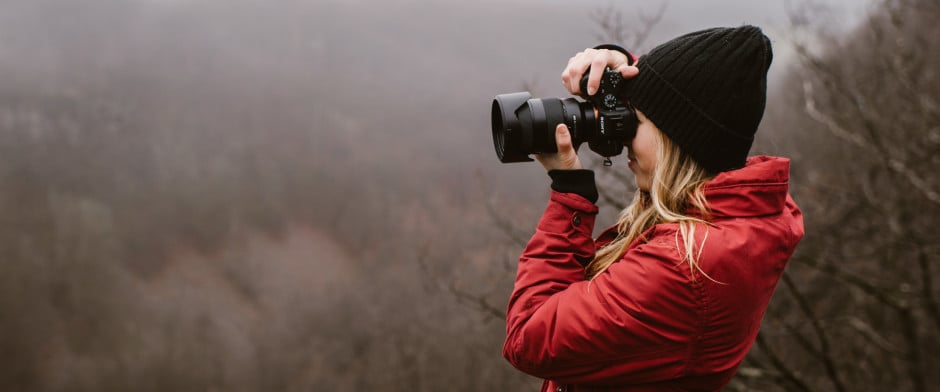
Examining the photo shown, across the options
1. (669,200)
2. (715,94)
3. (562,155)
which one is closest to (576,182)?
(562,155)

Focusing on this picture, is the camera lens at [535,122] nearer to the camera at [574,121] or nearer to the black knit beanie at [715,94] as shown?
the camera at [574,121]

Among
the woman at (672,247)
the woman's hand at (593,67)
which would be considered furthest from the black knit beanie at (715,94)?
the woman's hand at (593,67)

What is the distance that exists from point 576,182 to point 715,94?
1.01 feet

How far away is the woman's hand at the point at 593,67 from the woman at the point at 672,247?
11 millimetres

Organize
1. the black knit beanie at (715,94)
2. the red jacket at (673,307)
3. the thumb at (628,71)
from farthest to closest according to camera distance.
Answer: the thumb at (628,71), the black knit beanie at (715,94), the red jacket at (673,307)

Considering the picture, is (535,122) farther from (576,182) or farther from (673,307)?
(673,307)

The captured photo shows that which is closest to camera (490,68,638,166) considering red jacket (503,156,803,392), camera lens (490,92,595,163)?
camera lens (490,92,595,163)

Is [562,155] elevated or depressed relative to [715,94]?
depressed

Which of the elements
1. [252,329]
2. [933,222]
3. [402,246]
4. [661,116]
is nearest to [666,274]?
[661,116]

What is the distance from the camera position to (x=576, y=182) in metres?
1.56

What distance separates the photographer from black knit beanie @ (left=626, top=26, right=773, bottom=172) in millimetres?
1479

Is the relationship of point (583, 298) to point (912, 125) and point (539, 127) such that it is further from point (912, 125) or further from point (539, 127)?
point (912, 125)

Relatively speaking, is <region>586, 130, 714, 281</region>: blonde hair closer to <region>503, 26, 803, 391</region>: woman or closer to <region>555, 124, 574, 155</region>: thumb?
<region>503, 26, 803, 391</region>: woman

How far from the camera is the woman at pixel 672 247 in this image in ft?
4.45
